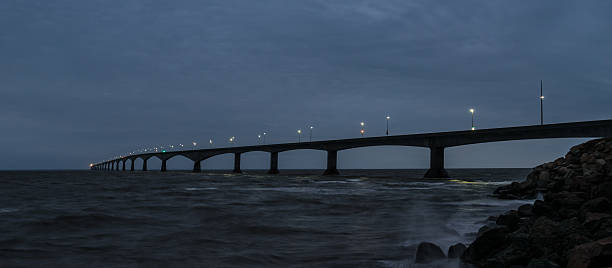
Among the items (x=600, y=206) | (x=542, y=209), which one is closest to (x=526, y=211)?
(x=542, y=209)

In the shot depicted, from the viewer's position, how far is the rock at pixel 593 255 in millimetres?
5418

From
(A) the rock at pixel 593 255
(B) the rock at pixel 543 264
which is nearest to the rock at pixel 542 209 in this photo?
(A) the rock at pixel 593 255

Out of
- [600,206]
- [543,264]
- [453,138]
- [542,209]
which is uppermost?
[453,138]

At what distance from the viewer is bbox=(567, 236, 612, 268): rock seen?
17.8ft

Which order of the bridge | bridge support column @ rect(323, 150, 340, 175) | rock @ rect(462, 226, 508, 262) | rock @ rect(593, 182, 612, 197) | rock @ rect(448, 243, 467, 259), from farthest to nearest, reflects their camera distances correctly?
bridge support column @ rect(323, 150, 340, 175) < the bridge < rock @ rect(593, 182, 612, 197) < rock @ rect(448, 243, 467, 259) < rock @ rect(462, 226, 508, 262)

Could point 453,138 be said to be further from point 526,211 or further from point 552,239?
point 552,239

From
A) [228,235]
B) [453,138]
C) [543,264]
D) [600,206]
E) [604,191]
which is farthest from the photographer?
[453,138]

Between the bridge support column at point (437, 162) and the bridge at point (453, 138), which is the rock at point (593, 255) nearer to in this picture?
the bridge at point (453, 138)

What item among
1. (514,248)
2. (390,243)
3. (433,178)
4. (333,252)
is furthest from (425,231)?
(433,178)

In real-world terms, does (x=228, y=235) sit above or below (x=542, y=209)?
below

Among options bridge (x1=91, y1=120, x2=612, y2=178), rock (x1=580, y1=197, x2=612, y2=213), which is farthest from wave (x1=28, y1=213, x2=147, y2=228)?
bridge (x1=91, y1=120, x2=612, y2=178)

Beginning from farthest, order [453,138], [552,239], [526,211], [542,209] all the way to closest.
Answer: [453,138] < [526,211] < [542,209] < [552,239]

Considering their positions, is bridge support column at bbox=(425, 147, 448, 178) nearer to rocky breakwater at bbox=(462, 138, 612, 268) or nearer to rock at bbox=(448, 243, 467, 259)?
rocky breakwater at bbox=(462, 138, 612, 268)

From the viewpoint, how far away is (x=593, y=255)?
18.1ft
